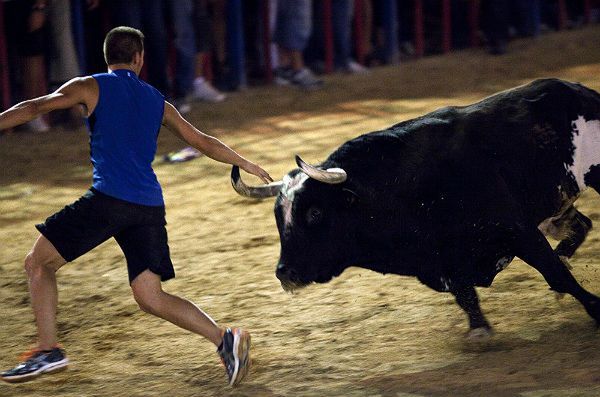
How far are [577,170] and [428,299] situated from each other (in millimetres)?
927

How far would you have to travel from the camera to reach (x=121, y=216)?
459cm

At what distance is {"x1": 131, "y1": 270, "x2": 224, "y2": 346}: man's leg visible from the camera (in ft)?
15.2

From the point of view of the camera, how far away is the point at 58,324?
570cm

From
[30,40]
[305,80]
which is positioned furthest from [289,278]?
[305,80]

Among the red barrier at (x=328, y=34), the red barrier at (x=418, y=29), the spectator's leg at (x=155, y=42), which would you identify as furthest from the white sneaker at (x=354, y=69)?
the spectator's leg at (x=155, y=42)

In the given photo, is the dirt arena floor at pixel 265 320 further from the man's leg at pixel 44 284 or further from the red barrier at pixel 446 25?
the red barrier at pixel 446 25

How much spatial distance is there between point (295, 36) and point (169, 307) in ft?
24.1

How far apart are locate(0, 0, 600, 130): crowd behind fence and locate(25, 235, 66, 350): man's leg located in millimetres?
5400

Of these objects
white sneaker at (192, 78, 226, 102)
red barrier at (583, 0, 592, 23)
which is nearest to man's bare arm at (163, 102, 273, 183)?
white sneaker at (192, 78, 226, 102)

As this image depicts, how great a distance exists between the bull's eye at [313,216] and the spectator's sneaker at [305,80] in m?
6.77

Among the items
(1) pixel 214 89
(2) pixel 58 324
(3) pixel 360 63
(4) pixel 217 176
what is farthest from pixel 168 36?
(2) pixel 58 324

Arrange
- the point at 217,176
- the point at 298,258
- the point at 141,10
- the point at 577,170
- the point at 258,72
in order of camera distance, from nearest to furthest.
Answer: the point at 298,258
the point at 577,170
the point at 217,176
the point at 141,10
the point at 258,72

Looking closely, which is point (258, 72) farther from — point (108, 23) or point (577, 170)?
point (577, 170)

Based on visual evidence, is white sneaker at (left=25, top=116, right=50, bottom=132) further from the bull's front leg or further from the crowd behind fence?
the bull's front leg
